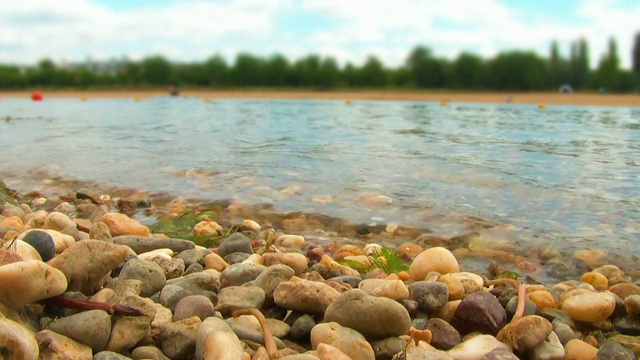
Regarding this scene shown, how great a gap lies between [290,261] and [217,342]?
1283 millimetres

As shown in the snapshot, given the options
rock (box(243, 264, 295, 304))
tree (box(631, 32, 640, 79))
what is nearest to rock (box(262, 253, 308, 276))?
rock (box(243, 264, 295, 304))

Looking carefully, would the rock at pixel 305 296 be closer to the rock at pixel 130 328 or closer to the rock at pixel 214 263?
the rock at pixel 130 328

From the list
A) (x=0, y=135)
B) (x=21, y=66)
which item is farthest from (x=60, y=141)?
(x=21, y=66)

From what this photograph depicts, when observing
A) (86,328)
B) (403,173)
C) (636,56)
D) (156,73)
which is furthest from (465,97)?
(86,328)

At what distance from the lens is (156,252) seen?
12.3ft

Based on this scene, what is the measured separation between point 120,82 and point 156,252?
91642 mm

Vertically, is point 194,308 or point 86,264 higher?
point 86,264

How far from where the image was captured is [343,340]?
7.98 ft

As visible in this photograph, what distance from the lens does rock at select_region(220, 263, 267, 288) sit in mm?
3207

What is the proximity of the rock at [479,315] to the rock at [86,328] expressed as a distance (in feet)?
5.18

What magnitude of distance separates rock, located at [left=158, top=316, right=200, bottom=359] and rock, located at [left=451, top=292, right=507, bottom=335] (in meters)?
1.23

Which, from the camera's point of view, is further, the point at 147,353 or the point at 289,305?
the point at 289,305

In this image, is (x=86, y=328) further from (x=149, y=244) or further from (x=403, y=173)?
(x=403, y=173)

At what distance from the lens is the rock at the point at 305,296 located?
2744 millimetres
